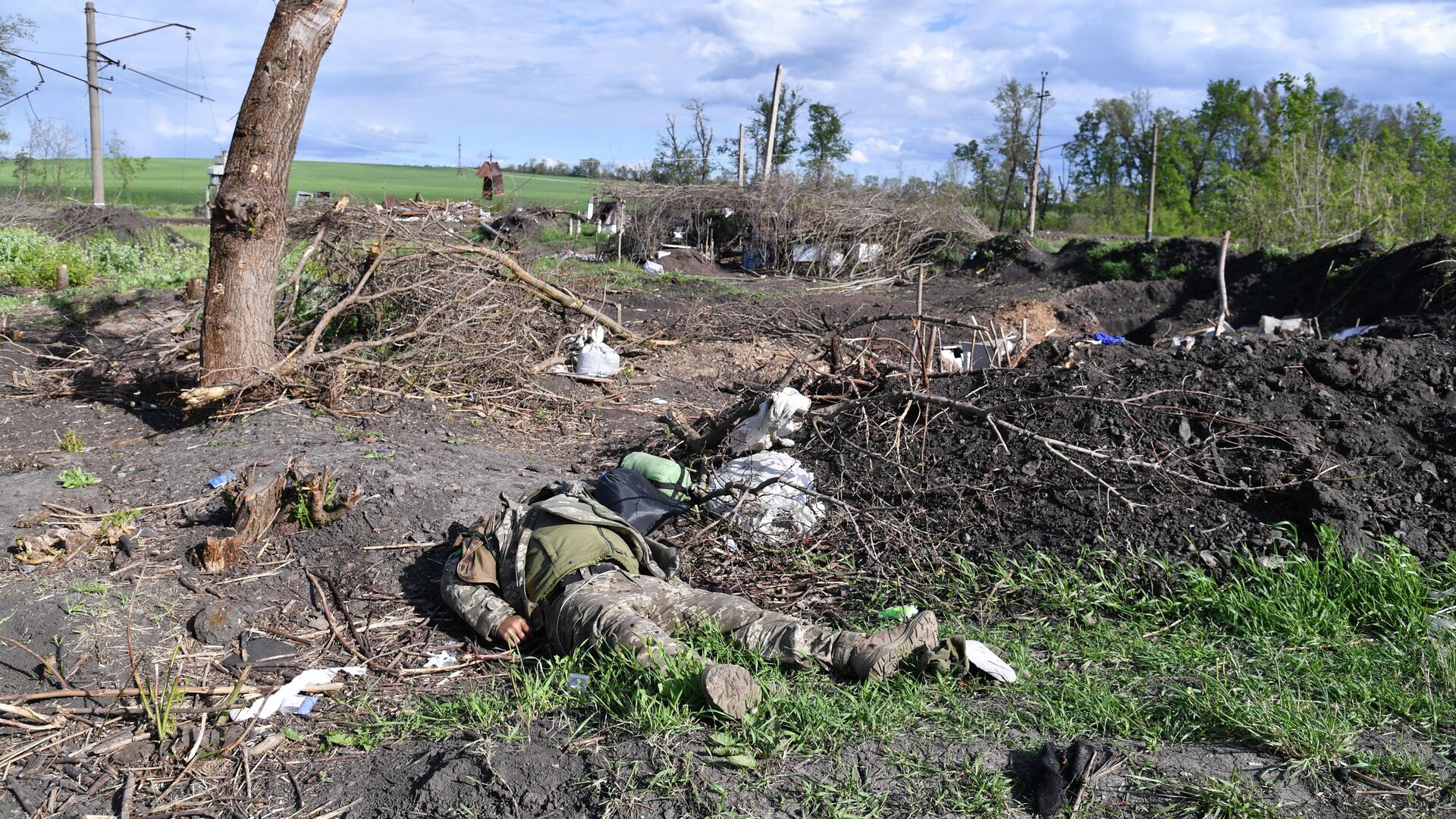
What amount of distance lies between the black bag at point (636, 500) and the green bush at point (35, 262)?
467 inches

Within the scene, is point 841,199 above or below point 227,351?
above

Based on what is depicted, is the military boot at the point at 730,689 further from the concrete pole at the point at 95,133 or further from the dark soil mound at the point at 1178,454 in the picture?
the concrete pole at the point at 95,133

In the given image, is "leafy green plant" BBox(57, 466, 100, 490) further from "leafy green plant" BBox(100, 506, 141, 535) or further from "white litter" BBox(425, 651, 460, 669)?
"white litter" BBox(425, 651, 460, 669)

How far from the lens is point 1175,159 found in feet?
119

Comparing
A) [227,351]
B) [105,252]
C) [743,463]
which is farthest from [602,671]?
[105,252]

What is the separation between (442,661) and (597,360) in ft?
16.0

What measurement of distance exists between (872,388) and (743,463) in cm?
107

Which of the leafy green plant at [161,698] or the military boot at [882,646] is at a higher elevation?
the military boot at [882,646]

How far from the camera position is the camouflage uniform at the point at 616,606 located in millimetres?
3096

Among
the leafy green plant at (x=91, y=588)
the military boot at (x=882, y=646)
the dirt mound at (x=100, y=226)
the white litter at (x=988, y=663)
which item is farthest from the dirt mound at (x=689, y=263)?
the white litter at (x=988, y=663)

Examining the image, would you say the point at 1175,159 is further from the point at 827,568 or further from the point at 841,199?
the point at 827,568

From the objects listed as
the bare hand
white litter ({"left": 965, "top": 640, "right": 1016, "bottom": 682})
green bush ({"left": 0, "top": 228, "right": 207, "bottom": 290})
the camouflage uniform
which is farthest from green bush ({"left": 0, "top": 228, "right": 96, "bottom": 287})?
white litter ({"left": 965, "top": 640, "right": 1016, "bottom": 682})

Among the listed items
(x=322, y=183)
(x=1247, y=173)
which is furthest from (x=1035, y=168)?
(x=322, y=183)

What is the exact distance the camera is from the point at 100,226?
1828 centimetres
